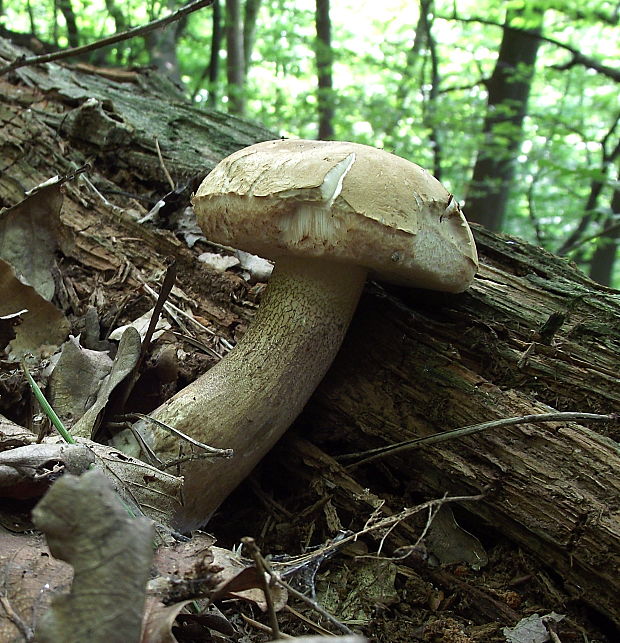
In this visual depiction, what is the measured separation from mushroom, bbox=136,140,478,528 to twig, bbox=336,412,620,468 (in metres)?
0.27

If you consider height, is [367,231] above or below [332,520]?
above

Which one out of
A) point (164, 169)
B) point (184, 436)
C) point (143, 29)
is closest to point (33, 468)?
point (184, 436)

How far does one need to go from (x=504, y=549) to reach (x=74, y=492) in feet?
4.23

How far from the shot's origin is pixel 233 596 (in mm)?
1050

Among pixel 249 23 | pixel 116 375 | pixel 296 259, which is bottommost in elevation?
pixel 116 375

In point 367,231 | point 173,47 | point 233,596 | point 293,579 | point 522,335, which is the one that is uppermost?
point 173,47

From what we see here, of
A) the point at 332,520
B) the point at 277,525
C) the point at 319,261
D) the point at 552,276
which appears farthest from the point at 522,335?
the point at 277,525

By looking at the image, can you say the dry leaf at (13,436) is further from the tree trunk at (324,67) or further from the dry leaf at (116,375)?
the tree trunk at (324,67)

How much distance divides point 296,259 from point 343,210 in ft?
1.12

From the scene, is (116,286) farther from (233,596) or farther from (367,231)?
(233,596)

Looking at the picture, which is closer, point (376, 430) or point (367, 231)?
point (367, 231)

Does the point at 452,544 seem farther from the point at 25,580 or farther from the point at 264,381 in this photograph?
the point at 25,580

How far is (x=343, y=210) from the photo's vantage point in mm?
1293

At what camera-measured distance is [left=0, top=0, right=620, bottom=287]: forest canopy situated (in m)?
6.18
